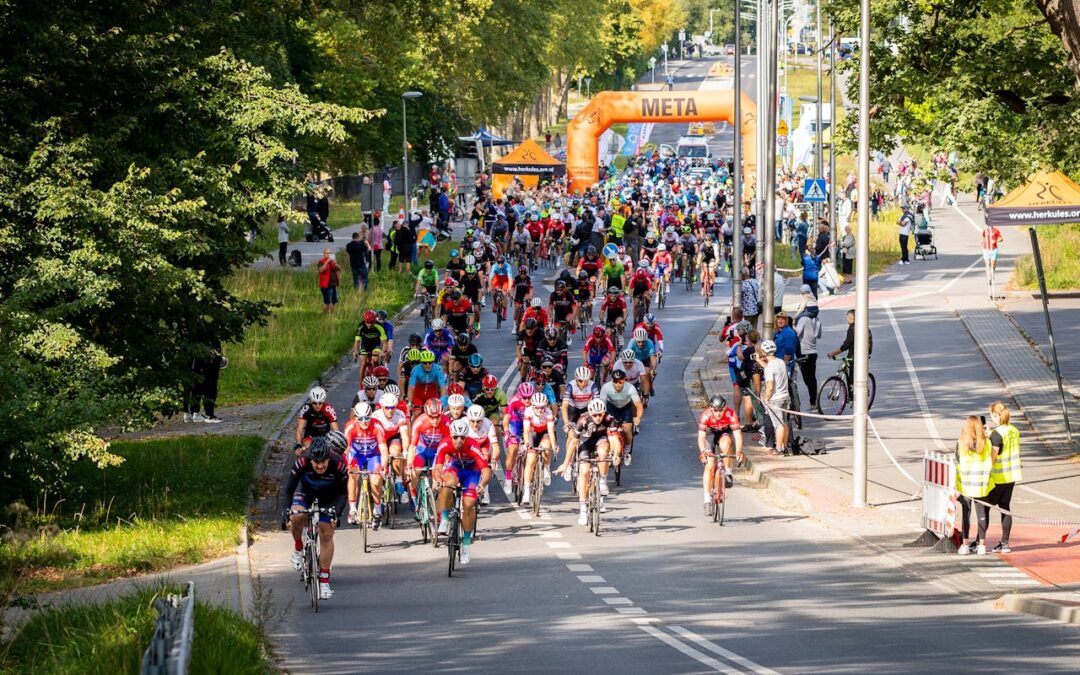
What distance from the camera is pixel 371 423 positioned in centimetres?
1962

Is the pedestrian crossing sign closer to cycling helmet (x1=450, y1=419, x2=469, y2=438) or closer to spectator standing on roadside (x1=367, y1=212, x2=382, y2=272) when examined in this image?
spectator standing on roadside (x1=367, y1=212, x2=382, y2=272)

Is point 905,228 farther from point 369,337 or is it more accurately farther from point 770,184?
point 369,337

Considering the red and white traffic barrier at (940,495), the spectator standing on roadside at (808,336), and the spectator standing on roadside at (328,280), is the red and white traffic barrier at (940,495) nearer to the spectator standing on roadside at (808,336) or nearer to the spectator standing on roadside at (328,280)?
the spectator standing on roadside at (808,336)

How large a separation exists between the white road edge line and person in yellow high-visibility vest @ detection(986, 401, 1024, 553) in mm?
5073

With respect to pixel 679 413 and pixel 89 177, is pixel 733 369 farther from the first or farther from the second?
pixel 89 177

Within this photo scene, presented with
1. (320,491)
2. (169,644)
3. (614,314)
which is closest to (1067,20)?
(320,491)

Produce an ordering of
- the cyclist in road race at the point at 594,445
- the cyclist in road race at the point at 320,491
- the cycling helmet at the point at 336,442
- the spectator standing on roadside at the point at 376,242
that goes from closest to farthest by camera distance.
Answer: the cyclist in road race at the point at 320,491
the cycling helmet at the point at 336,442
the cyclist in road race at the point at 594,445
the spectator standing on roadside at the point at 376,242

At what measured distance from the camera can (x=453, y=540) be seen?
1781 centimetres

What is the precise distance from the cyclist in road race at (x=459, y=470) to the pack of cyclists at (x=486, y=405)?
15 mm

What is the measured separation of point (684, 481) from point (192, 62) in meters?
8.55

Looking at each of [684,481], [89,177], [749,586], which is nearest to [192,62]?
[89,177]

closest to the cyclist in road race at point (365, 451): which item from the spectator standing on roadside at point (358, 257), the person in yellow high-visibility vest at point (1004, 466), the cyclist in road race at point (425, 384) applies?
the cyclist in road race at point (425, 384)

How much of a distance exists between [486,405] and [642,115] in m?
42.3

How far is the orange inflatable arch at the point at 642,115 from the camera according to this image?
61031 mm
